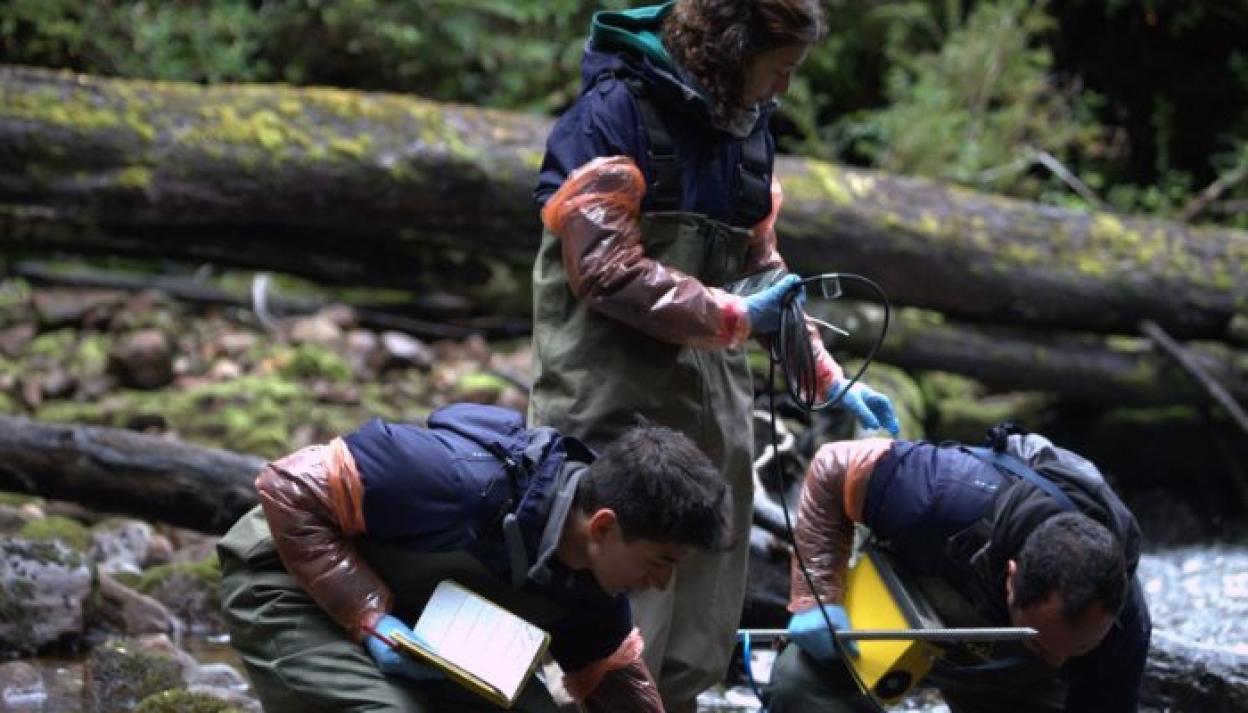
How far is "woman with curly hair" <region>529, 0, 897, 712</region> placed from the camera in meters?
3.94

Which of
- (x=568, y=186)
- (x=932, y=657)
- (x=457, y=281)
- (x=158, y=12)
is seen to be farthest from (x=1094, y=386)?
(x=158, y=12)

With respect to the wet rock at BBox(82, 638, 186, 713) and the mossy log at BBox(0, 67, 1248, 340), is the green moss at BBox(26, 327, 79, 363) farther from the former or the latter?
the wet rock at BBox(82, 638, 186, 713)

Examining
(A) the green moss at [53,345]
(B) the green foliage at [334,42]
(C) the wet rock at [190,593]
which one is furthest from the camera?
(B) the green foliage at [334,42]

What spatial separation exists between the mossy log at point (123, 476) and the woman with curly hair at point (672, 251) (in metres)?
1.90

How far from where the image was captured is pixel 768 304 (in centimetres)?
400

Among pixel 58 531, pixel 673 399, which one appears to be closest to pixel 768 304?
pixel 673 399

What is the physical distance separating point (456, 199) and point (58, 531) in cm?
248

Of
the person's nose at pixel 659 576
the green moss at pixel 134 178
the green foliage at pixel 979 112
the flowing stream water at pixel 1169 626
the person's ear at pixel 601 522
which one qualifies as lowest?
the flowing stream water at pixel 1169 626

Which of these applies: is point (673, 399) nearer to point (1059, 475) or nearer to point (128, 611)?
point (1059, 475)

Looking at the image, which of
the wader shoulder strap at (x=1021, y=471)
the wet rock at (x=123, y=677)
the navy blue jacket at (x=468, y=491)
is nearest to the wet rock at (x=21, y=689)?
the wet rock at (x=123, y=677)

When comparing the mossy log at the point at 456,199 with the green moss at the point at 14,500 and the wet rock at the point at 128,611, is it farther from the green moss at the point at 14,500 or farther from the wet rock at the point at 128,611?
the wet rock at the point at 128,611

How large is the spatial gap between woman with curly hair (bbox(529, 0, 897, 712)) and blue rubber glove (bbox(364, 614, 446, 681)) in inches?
28.9

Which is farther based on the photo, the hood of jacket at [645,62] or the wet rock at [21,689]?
the wet rock at [21,689]

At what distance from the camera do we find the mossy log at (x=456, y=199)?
24.9 ft
